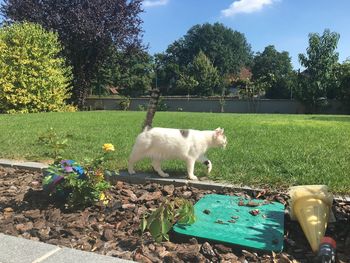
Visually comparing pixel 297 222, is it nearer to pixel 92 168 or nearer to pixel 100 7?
pixel 92 168

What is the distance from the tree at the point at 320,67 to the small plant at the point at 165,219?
2974cm

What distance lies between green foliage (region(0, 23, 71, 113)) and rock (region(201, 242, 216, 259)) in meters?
17.3

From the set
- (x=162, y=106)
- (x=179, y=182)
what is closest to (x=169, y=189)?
(x=179, y=182)

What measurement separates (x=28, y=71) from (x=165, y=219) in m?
17.9

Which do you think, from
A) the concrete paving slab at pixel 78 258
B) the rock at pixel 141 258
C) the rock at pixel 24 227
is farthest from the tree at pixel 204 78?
the concrete paving slab at pixel 78 258

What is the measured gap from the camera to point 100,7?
84.9 ft

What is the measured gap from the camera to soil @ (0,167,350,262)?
294 cm

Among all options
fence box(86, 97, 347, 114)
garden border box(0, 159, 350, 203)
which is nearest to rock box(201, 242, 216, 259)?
garden border box(0, 159, 350, 203)

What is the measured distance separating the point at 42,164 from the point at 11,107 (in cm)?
1455

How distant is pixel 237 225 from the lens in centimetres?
336

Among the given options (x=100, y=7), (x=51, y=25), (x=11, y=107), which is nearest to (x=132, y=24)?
(x=100, y=7)

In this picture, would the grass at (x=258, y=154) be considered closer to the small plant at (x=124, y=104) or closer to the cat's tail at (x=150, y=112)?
the cat's tail at (x=150, y=112)

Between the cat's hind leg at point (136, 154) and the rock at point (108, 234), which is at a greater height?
the cat's hind leg at point (136, 154)

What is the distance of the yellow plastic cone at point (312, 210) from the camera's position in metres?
3.11
